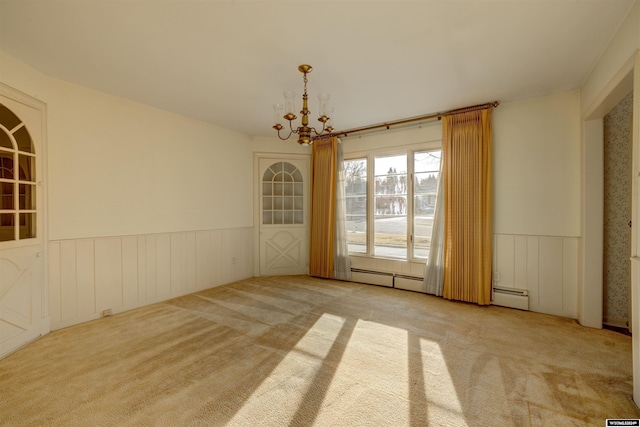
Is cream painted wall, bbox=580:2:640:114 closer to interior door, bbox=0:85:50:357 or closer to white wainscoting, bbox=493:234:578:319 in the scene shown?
white wainscoting, bbox=493:234:578:319

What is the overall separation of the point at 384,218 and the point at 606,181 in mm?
2695

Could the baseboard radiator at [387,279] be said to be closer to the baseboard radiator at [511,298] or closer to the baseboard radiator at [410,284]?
the baseboard radiator at [410,284]

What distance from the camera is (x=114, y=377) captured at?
2.13 meters

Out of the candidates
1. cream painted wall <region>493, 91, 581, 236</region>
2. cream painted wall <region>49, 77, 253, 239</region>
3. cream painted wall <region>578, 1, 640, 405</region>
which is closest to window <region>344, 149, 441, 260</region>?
cream painted wall <region>493, 91, 581, 236</region>

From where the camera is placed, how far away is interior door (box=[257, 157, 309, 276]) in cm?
541

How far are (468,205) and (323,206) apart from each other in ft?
7.85

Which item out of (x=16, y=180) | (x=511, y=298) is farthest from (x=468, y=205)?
(x=16, y=180)

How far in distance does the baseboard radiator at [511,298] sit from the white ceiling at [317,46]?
2.47 meters

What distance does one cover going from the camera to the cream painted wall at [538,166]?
3.30 m

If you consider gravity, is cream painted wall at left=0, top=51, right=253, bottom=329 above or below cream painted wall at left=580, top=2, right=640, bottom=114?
below

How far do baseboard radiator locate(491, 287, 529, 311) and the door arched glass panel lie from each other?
3.43 metres

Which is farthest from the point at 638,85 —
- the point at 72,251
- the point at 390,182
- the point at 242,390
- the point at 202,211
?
the point at 72,251

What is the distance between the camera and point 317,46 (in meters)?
2.40

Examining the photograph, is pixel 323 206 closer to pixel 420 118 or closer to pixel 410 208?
pixel 410 208
